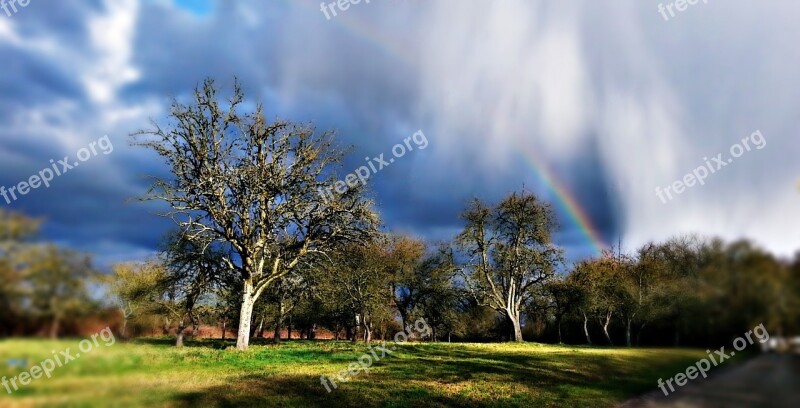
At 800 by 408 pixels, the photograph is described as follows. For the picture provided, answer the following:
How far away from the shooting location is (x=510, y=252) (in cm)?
5700

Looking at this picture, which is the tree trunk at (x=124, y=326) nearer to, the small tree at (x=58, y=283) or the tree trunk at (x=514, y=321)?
the small tree at (x=58, y=283)


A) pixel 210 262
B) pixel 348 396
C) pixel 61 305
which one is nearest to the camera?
pixel 61 305

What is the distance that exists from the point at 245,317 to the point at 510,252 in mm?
36401

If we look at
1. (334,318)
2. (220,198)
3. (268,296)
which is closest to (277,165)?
(220,198)

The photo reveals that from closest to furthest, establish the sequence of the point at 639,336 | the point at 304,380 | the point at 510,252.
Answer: the point at 639,336 → the point at 304,380 → the point at 510,252

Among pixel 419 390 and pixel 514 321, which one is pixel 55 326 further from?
pixel 514 321

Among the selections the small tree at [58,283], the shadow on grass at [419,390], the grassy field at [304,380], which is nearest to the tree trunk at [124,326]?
the grassy field at [304,380]

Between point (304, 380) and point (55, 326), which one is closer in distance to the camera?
point (55, 326)

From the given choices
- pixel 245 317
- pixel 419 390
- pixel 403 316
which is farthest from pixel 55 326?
pixel 403 316

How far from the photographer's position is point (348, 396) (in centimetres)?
1270

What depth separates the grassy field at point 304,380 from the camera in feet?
11.6

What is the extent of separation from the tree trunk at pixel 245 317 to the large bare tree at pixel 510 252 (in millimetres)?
33810

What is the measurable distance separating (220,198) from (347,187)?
8833mm

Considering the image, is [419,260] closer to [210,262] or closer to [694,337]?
[210,262]
